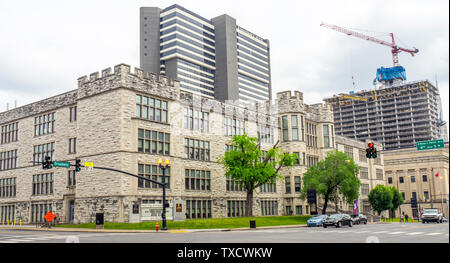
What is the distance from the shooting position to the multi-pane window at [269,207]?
60369mm

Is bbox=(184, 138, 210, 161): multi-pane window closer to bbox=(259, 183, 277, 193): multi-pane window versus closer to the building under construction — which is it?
bbox=(259, 183, 277, 193): multi-pane window

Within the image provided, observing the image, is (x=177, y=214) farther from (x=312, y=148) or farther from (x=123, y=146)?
(x=312, y=148)

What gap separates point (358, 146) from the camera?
292 ft

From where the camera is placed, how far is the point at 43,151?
53.7m

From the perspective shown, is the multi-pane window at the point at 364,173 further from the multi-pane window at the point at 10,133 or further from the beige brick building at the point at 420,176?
the multi-pane window at the point at 10,133

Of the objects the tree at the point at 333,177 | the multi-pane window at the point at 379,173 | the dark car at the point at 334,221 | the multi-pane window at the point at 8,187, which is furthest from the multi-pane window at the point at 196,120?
the multi-pane window at the point at 379,173

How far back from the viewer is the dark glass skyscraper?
16162cm

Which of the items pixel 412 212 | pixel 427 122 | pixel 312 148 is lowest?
pixel 412 212

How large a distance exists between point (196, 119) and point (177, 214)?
46.0 feet

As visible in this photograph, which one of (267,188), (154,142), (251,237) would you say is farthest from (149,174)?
(251,237)

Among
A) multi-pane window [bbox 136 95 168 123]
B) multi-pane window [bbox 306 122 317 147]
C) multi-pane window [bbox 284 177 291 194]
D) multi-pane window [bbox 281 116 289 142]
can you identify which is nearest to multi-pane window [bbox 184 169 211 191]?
multi-pane window [bbox 136 95 168 123]

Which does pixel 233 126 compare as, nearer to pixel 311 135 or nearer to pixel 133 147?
pixel 311 135
